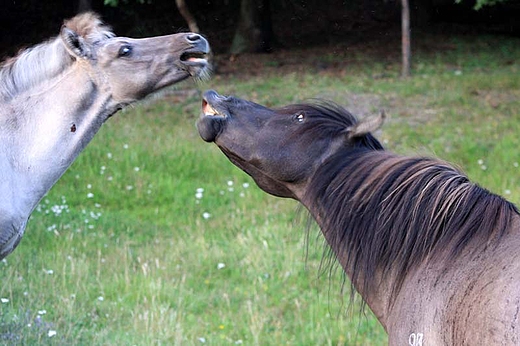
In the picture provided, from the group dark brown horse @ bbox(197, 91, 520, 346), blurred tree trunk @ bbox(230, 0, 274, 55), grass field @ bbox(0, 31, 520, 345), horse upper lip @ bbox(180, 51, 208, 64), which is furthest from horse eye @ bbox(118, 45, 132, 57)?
blurred tree trunk @ bbox(230, 0, 274, 55)

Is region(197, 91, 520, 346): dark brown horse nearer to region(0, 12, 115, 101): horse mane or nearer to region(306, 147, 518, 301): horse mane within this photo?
region(306, 147, 518, 301): horse mane

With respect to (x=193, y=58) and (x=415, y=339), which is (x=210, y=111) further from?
(x=415, y=339)

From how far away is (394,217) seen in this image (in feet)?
10.2

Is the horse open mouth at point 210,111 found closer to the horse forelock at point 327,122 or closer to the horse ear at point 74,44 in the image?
the horse forelock at point 327,122

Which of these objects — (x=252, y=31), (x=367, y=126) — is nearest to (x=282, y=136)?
(x=367, y=126)

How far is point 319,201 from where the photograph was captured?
337 cm

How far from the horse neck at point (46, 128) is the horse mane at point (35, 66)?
0.04 metres

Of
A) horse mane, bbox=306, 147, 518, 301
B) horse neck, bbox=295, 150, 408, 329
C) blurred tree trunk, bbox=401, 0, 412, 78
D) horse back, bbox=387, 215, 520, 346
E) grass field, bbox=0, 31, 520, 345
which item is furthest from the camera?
blurred tree trunk, bbox=401, 0, 412, 78

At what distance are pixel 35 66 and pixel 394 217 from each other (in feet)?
7.71

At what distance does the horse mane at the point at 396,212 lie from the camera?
298cm

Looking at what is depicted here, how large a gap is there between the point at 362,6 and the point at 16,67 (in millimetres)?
15488

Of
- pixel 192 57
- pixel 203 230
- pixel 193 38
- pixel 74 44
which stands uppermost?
pixel 193 38

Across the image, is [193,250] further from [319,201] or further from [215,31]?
[215,31]

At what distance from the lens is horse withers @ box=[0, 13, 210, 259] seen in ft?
14.3
